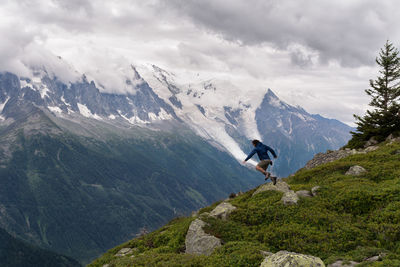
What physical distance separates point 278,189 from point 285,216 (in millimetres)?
5891

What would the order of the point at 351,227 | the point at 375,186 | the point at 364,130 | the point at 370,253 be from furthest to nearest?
the point at 364,130
the point at 375,186
the point at 351,227
the point at 370,253

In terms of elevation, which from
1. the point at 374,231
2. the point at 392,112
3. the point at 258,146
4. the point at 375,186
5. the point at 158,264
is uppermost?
the point at 392,112

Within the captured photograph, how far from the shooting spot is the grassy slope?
15555mm

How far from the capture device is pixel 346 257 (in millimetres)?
14430

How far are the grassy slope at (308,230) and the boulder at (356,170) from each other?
1722 millimetres

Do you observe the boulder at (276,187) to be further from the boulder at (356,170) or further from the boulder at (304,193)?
the boulder at (356,170)

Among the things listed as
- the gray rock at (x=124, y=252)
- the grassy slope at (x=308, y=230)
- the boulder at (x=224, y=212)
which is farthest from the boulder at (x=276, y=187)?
the gray rock at (x=124, y=252)

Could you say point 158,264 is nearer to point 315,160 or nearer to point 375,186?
point 375,186

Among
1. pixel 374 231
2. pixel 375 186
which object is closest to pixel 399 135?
pixel 375 186

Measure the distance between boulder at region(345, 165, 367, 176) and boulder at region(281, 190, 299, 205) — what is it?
334 inches

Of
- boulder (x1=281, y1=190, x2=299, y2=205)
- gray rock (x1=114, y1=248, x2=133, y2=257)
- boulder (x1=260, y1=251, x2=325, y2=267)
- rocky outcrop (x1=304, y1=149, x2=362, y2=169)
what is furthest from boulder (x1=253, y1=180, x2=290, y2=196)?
rocky outcrop (x1=304, y1=149, x2=362, y2=169)

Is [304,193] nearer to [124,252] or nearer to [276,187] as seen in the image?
[276,187]

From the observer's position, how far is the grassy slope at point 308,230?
1555cm

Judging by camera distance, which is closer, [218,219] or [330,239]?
[330,239]
